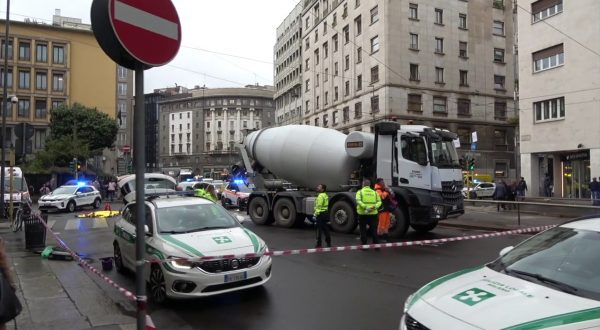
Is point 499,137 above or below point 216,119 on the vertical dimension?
below

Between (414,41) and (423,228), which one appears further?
(414,41)

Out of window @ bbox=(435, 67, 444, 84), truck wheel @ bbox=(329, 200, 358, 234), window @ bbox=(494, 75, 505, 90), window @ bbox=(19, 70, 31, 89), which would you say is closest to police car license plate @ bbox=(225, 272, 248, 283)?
truck wheel @ bbox=(329, 200, 358, 234)

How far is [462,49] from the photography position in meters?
51.3

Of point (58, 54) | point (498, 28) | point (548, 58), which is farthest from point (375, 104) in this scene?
point (58, 54)

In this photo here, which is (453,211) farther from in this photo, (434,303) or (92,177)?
(92,177)

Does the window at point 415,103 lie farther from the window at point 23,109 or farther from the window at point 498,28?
the window at point 23,109

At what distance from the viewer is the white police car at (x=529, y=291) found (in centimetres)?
327

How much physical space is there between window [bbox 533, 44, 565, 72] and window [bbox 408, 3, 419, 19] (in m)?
18.6

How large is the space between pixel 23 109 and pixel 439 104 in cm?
4967

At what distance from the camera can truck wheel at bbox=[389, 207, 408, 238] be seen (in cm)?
1398

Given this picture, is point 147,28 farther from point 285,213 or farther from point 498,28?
point 498,28

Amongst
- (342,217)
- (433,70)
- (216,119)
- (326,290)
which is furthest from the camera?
(216,119)

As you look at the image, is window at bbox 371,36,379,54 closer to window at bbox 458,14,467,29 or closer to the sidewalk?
window at bbox 458,14,467,29

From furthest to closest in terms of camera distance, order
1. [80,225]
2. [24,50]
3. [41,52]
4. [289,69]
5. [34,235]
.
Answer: [289,69] → [41,52] → [24,50] → [80,225] → [34,235]
